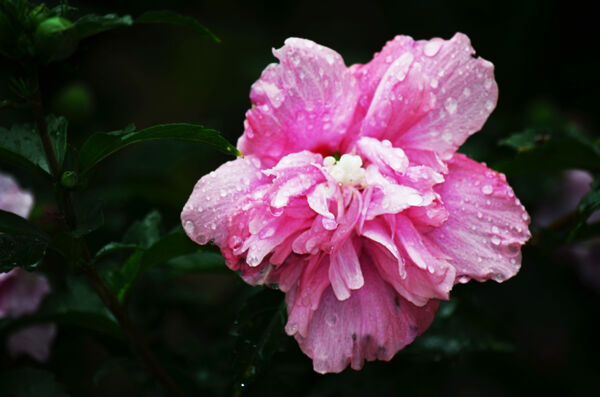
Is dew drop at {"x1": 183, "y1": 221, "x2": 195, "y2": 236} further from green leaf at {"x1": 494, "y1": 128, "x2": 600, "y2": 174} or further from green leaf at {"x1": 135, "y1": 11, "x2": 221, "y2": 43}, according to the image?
green leaf at {"x1": 494, "y1": 128, "x2": 600, "y2": 174}

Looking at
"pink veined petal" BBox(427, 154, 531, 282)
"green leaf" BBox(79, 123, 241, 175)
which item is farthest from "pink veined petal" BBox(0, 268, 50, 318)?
"pink veined petal" BBox(427, 154, 531, 282)

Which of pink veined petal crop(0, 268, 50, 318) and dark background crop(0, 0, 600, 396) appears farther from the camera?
dark background crop(0, 0, 600, 396)

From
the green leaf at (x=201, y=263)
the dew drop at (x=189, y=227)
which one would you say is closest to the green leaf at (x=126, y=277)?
the green leaf at (x=201, y=263)

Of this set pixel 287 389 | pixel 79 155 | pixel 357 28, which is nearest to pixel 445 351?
pixel 287 389

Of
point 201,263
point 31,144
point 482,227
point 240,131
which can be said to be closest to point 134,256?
point 201,263

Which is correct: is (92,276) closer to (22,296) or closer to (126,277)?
(126,277)

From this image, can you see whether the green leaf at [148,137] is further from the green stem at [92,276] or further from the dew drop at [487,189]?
the dew drop at [487,189]

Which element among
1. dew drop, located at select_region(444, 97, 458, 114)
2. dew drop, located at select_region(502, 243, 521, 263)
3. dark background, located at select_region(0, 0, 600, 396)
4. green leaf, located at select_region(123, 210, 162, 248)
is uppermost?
dew drop, located at select_region(444, 97, 458, 114)

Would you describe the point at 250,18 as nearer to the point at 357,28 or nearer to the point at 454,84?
the point at 357,28

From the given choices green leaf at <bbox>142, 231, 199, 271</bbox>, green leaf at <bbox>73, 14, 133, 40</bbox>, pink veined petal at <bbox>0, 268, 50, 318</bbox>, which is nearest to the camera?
green leaf at <bbox>73, 14, 133, 40</bbox>
